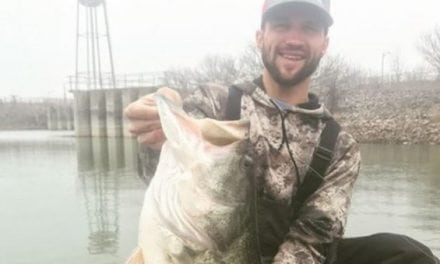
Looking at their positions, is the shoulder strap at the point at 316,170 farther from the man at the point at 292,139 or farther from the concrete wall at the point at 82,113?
the concrete wall at the point at 82,113

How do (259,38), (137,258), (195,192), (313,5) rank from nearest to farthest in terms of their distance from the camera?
(195,192), (137,258), (313,5), (259,38)

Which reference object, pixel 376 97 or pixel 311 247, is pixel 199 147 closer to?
pixel 311 247

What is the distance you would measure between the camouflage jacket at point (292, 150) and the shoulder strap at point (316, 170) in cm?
3

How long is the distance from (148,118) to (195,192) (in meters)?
0.49

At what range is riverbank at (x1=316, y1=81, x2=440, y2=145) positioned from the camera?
29.6 metres

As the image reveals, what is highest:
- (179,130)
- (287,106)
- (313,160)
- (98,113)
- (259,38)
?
(259,38)

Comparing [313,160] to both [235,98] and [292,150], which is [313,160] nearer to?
[292,150]

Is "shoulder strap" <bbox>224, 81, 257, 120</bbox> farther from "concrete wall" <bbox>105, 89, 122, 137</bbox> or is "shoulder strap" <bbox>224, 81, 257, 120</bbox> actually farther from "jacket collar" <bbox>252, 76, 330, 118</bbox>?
"concrete wall" <bbox>105, 89, 122, 137</bbox>

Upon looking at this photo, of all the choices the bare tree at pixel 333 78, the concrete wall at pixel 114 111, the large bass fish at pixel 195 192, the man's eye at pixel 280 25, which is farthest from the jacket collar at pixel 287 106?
the concrete wall at pixel 114 111

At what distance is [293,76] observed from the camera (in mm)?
3496

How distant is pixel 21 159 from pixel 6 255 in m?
16.8

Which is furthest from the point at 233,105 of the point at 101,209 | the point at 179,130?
the point at 101,209

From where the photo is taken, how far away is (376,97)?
126 feet

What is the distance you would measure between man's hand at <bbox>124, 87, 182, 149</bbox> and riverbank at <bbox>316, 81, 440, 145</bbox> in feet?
89.3
